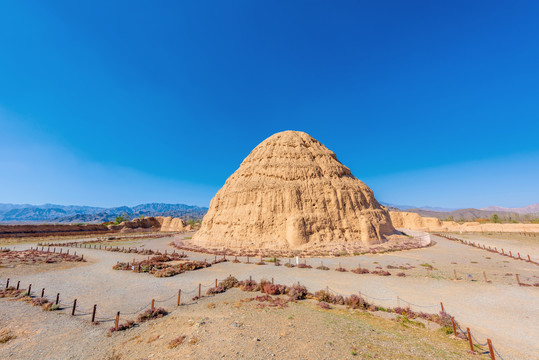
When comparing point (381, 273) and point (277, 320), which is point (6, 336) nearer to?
point (277, 320)

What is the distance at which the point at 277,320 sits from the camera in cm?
1181

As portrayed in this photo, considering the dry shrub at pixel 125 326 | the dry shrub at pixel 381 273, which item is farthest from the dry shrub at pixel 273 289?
the dry shrub at pixel 381 273

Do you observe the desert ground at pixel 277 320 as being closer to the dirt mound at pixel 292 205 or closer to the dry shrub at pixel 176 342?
the dry shrub at pixel 176 342

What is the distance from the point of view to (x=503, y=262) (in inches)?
1002

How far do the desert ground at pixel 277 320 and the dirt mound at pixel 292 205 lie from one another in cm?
1479

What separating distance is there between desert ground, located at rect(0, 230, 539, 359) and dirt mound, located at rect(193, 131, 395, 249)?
14.8 m

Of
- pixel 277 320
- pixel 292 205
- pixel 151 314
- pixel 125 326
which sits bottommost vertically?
pixel 125 326

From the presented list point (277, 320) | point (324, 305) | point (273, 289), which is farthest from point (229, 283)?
point (324, 305)

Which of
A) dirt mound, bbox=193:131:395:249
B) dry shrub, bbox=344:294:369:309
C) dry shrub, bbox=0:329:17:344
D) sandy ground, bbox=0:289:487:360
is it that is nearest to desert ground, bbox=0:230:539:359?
sandy ground, bbox=0:289:487:360

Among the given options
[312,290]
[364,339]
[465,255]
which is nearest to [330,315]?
[364,339]

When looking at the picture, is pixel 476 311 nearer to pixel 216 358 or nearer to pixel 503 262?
pixel 216 358

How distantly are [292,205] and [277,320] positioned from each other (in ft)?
89.4

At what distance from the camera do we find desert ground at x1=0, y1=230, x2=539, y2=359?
923cm

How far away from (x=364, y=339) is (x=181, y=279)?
663 inches
